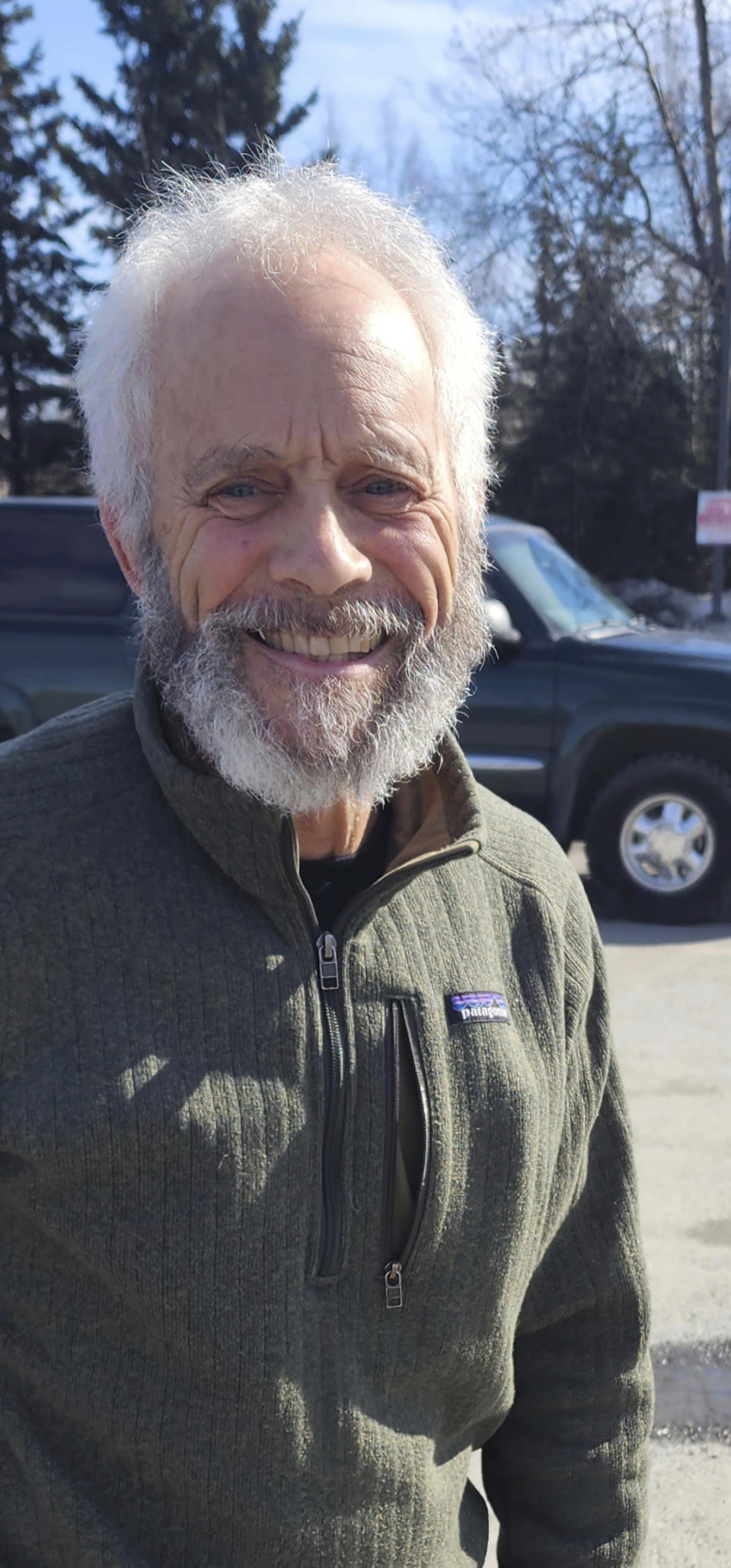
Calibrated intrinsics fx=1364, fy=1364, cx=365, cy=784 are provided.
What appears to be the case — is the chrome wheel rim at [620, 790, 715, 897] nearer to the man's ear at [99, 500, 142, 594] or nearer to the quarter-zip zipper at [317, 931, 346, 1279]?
the man's ear at [99, 500, 142, 594]

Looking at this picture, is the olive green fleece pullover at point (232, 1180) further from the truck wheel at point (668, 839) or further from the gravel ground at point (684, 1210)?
the truck wheel at point (668, 839)

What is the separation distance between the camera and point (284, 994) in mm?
1244

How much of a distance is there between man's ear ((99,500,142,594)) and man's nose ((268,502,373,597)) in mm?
189

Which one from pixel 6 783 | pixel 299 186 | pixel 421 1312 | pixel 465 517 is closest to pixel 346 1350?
pixel 421 1312

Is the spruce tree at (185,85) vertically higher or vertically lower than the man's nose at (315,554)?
higher

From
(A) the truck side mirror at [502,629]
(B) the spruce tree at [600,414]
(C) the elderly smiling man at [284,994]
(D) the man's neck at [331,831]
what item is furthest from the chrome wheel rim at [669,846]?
(B) the spruce tree at [600,414]

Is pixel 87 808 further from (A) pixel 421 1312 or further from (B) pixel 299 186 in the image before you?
(B) pixel 299 186

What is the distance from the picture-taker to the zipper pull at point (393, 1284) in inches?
49.3

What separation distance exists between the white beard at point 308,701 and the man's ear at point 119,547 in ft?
0.08

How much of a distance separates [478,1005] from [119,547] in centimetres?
61

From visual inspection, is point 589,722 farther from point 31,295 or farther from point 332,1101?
point 31,295

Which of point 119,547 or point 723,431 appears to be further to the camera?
point 723,431

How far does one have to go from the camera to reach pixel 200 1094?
1203 millimetres

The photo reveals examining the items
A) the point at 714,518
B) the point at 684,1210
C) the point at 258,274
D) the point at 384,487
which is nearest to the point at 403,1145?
the point at 384,487
